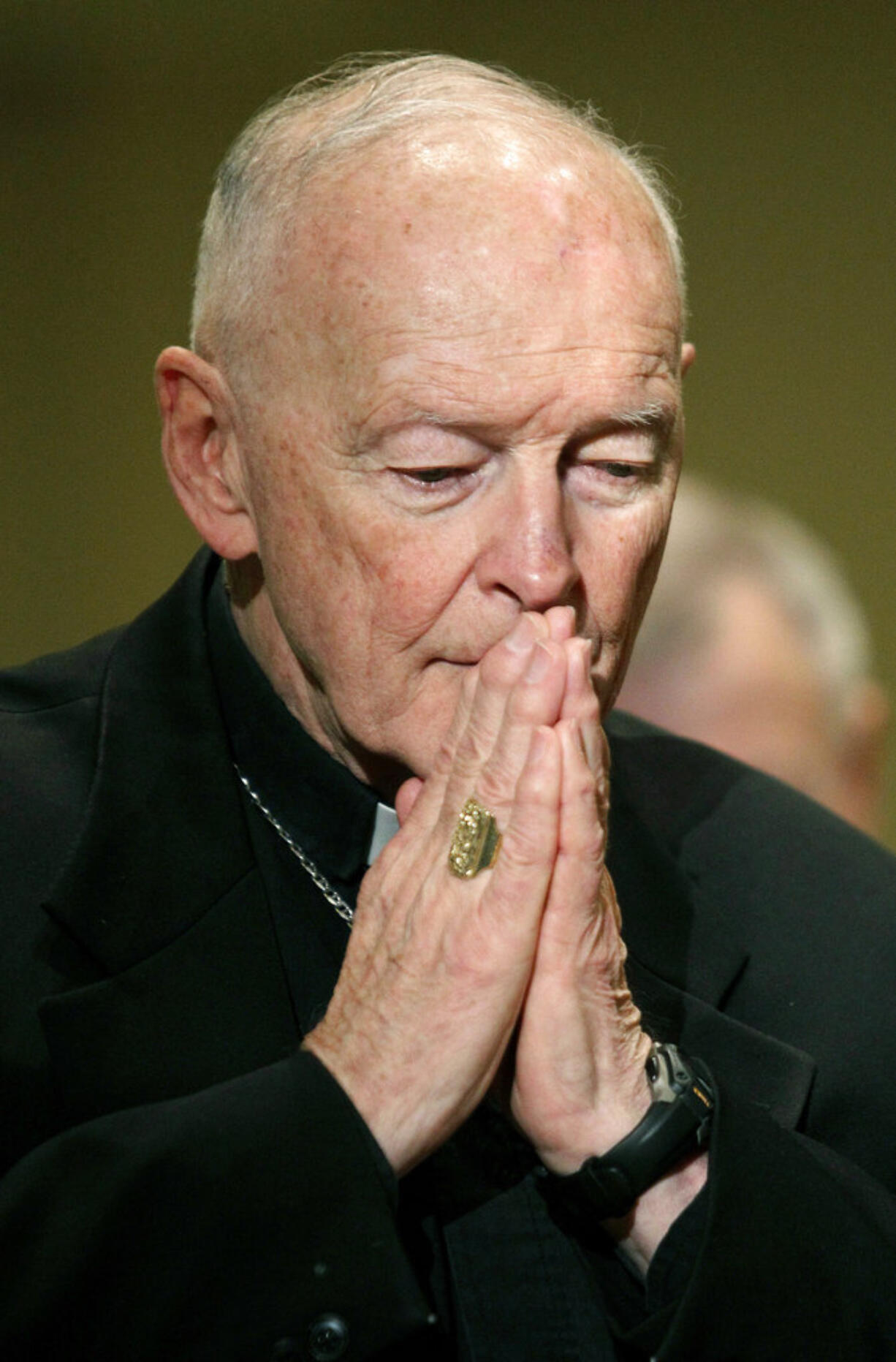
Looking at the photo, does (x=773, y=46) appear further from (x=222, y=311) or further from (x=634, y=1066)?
(x=634, y=1066)

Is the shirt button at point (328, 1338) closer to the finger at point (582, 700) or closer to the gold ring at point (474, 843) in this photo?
the gold ring at point (474, 843)

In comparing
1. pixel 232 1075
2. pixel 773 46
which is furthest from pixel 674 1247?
pixel 773 46

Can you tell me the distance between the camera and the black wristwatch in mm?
1715

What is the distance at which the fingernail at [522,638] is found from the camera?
1745 millimetres

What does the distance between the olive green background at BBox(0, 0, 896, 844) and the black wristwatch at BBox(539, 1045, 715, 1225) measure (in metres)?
2.87

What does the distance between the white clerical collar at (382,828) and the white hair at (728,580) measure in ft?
5.46

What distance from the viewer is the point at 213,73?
14.9ft

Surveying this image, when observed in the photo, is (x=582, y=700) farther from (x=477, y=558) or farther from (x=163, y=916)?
(x=163, y=916)

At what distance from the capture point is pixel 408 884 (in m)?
1.74

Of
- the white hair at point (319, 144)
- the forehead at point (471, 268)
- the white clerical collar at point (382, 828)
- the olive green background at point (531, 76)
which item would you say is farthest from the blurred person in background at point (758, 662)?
the forehead at point (471, 268)

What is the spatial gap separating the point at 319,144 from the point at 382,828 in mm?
790

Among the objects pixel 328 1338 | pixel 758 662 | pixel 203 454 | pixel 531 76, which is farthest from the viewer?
pixel 531 76

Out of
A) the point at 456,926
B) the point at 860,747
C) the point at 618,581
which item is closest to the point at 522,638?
the point at 618,581

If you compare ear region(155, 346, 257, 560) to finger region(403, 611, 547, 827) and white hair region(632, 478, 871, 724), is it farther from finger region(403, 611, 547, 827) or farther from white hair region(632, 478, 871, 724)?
white hair region(632, 478, 871, 724)
